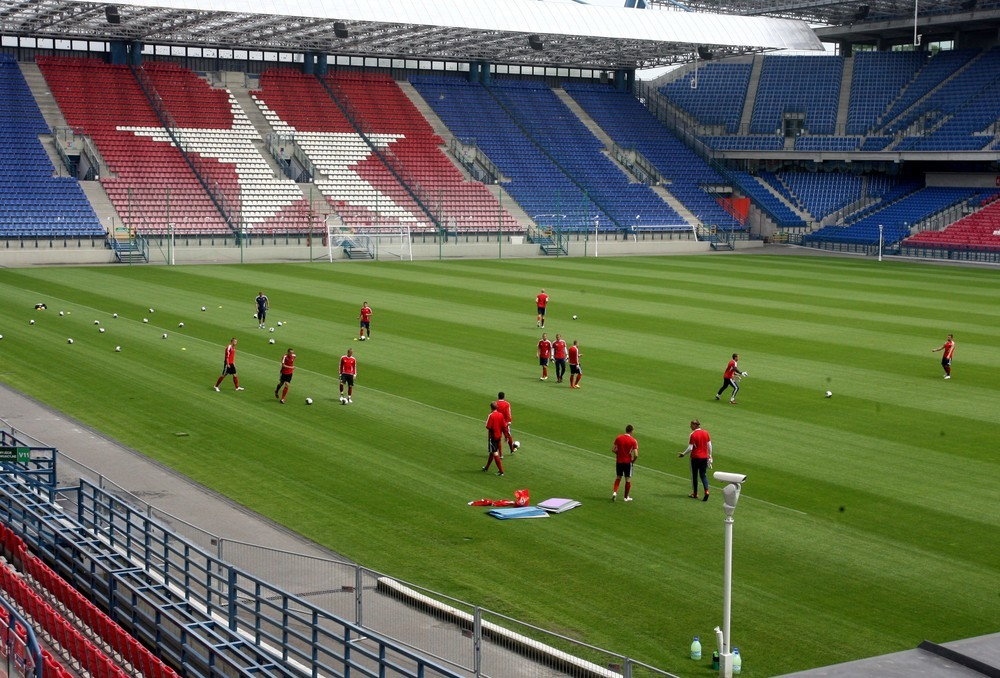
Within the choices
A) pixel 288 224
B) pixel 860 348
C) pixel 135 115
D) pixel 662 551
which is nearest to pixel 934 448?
pixel 662 551

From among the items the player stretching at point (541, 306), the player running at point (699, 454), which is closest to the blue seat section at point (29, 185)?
the player stretching at point (541, 306)

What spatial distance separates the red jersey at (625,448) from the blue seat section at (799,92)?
75588 millimetres

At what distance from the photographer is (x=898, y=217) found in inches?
3273

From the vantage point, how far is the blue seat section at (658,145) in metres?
88.4

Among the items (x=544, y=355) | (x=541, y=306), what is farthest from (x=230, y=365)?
(x=541, y=306)

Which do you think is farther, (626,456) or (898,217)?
(898,217)

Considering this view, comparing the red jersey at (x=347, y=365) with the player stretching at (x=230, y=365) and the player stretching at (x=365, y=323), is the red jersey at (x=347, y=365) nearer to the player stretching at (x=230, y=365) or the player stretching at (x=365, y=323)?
the player stretching at (x=230, y=365)

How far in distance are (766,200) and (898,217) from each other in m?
10.5

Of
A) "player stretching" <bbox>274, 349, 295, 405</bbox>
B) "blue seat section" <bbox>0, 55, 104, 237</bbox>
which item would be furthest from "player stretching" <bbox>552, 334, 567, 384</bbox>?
"blue seat section" <bbox>0, 55, 104, 237</bbox>

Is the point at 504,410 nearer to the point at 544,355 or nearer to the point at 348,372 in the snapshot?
the point at 348,372

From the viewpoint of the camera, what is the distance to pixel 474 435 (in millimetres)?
26016

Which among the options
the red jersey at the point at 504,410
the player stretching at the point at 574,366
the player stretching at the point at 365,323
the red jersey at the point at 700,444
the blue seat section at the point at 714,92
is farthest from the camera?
the blue seat section at the point at 714,92

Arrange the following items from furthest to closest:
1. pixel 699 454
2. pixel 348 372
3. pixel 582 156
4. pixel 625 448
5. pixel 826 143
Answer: pixel 582 156 → pixel 826 143 → pixel 348 372 → pixel 699 454 → pixel 625 448

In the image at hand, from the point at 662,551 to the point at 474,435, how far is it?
810 cm
